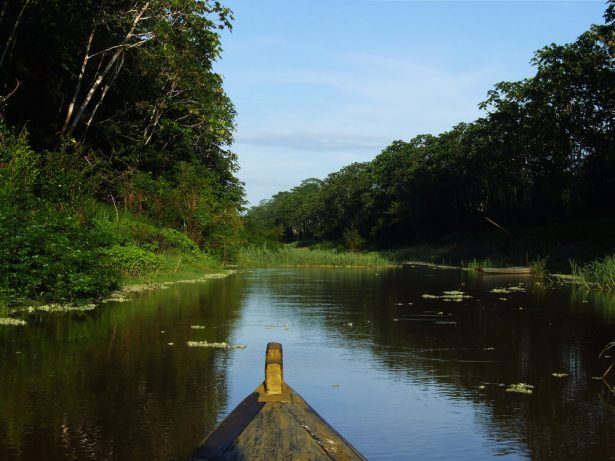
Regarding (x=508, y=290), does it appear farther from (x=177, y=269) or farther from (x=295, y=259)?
(x=295, y=259)

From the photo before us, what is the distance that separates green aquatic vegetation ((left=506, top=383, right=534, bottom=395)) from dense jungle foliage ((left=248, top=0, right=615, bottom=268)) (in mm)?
15862

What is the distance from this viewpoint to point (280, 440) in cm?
425

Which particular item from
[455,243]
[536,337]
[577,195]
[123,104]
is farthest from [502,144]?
[536,337]

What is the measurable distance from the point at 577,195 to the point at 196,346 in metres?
36.7

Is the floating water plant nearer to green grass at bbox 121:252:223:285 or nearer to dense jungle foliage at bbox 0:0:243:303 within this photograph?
dense jungle foliage at bbox 0:0:243:303

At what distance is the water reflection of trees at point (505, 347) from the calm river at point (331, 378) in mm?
39

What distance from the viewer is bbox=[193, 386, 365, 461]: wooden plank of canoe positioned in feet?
13.3

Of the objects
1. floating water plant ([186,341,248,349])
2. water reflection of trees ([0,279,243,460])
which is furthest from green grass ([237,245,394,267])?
floating water plant ([186,341,248,349])

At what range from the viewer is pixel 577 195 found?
141 feet

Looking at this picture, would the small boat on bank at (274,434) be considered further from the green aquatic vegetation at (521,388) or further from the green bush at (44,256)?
the green bush at (44,256)

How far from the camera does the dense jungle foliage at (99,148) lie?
1389cm

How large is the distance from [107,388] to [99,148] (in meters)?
19.5

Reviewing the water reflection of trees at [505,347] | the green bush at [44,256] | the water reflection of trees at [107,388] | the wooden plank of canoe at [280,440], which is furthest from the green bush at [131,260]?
the wooden plank of canoe at [280,440]

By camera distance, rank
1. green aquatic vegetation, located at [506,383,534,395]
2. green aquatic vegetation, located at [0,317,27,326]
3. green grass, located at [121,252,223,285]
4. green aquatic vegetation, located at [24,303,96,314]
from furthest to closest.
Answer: green grass, located at [121,252,223,285] → green aquatic vegetation, located at [24,303,96,314] → green aquatic vegetation, located at [0,317,27,326] → green aquatic vegetation, located at [506,383,534,395]
